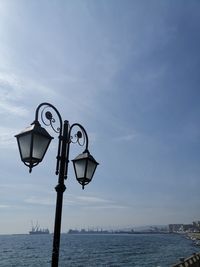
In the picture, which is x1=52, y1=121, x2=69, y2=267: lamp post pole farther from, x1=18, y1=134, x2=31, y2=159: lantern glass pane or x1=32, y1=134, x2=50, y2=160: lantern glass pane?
x1=18, y1=134, x2=31, y2=159: lantern glass pane

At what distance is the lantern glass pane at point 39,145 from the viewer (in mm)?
5336

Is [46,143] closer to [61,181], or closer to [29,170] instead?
[29,170]

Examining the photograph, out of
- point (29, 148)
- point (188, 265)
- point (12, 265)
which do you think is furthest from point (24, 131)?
point (12, 265)

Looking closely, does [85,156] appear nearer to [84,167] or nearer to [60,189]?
[84,167]

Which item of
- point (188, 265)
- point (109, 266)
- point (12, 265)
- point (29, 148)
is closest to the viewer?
point (29, 148)

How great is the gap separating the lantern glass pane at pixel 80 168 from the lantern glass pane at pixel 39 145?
1026 mm

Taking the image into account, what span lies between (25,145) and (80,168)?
1.32 meters

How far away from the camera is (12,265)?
67.3m

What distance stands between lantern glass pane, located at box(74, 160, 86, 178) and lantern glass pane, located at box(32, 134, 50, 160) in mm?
1026

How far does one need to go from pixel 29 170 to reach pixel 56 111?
4.91 feet

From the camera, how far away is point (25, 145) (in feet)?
17.6

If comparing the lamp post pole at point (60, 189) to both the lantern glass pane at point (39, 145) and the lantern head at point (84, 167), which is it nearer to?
the lantern head at point (84, 167)

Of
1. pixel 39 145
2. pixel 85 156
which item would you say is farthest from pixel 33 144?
pixel 85 156

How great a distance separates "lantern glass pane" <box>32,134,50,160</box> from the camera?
17.5 ft
